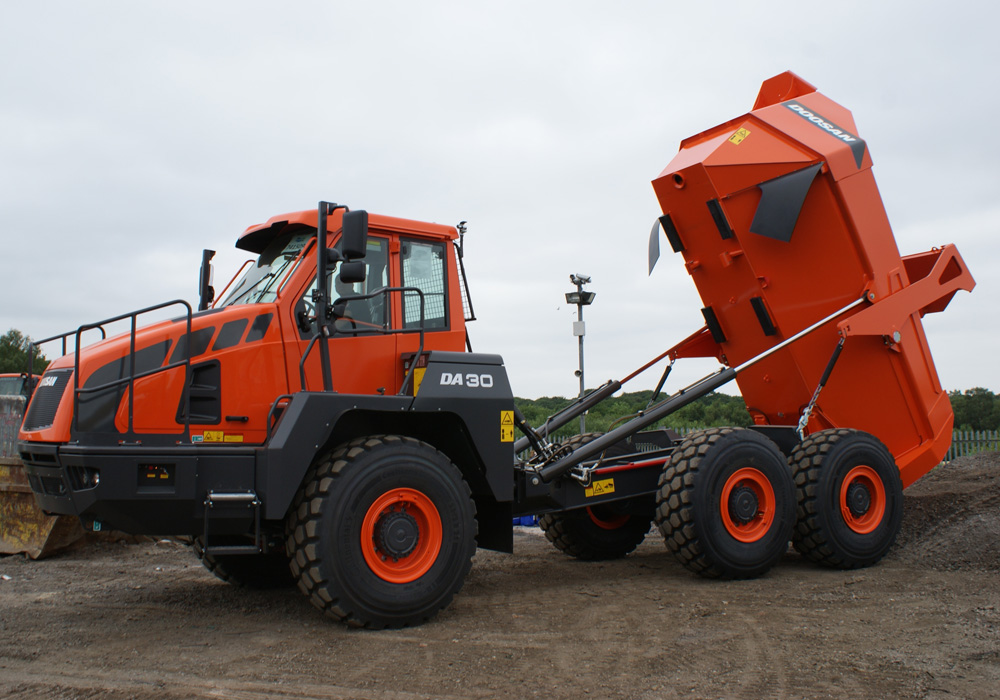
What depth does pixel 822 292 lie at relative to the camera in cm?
783

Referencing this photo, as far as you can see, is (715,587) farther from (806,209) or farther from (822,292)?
(806,209)

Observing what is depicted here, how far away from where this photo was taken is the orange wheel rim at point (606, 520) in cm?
844

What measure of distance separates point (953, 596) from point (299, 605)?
15.9ft

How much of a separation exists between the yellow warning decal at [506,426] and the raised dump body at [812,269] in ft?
10.0

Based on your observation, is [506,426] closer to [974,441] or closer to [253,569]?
[253,569]

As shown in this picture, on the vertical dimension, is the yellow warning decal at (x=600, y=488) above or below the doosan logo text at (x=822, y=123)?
below

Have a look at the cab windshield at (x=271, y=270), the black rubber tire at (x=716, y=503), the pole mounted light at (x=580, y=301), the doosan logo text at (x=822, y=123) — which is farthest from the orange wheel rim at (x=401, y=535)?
the pole mounted light at (x=580, y=301)

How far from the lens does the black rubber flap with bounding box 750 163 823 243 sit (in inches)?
294

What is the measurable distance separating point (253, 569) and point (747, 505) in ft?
13.6

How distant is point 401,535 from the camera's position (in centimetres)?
547

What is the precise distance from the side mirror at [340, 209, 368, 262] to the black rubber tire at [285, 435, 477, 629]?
4.01ft

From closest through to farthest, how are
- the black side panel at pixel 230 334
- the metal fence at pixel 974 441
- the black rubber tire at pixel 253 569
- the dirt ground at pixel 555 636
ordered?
the dirt ground at pixel 555 636 < the black side panel at pixel 230 334 < the black rubber tire at pixel 253 569 < the metal fence at pixel 974 441

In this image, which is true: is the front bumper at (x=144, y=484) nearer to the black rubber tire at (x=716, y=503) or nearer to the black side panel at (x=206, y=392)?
the black side panel at (x=206, y=392)

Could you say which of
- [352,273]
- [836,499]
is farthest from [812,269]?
[352,273]
